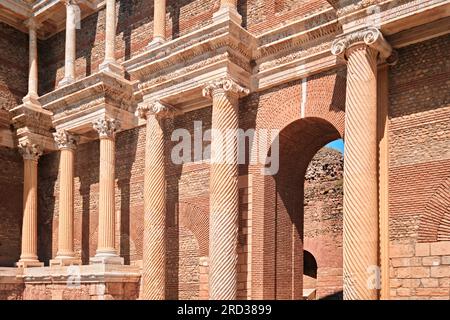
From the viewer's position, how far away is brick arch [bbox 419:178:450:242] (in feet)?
31.7

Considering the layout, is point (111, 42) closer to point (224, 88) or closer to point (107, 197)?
point (107, 197)

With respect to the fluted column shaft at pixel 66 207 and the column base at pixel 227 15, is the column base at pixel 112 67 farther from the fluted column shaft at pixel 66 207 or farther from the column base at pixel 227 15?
the column base at pixel 227 15

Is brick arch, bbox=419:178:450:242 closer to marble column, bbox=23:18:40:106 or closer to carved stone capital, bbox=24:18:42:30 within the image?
marble column, bbox=23:18:40:106

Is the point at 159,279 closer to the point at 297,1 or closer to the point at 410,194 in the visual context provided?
the point at 410,194

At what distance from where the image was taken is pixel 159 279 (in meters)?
13.5

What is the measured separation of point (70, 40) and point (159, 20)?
4.25 m

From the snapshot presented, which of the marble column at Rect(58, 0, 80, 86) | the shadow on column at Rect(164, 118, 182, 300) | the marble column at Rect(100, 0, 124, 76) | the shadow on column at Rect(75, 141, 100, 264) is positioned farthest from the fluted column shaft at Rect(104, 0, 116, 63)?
the shadow on column at Rect(164, 118, 182, 300)

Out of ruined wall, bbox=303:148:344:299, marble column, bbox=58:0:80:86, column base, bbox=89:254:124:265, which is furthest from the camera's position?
ruined wall, bbox=303:148:344:299

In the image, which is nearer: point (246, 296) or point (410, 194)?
point (410, 194)

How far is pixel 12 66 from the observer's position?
19.2 metres

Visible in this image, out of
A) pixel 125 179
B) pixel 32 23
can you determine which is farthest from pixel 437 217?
pixel 32 23

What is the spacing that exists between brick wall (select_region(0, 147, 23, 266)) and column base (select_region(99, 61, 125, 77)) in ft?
18.0
